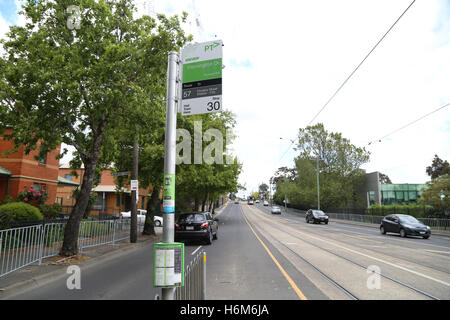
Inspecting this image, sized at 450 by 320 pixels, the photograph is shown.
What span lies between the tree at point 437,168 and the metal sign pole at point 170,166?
70.5 metres

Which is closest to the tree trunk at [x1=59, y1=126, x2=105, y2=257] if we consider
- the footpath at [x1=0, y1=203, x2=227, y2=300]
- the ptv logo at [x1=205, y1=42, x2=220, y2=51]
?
the footpath at [x1=0, y1=203, x2=227, y2=300]

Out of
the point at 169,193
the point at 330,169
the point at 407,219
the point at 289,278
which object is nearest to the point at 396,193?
the point at 330,169

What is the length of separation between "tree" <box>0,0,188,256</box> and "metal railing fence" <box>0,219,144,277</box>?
828 millimetres

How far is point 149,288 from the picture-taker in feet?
21.3

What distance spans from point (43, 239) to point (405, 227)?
20213mm

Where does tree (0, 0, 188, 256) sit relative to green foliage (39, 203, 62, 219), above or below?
above

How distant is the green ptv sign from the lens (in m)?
4.43

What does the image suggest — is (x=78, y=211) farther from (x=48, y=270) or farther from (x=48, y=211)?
(x=48, y=211)

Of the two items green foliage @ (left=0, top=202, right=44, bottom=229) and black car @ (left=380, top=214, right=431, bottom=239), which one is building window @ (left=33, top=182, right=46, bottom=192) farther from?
black car @ (left=380, top=214, right=431, bottom=239)

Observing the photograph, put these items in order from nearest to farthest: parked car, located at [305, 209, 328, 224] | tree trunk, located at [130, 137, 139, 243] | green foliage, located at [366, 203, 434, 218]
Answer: tree trunk, located at [130, 137, 139, 243]
green foliage, located at [366, 203, 434, 218]
parked car, located at [305, 209, 328, 224]

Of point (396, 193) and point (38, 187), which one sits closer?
point (38, 187)

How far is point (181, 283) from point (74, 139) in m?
9.92

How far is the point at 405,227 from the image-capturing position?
18906 millimetres
